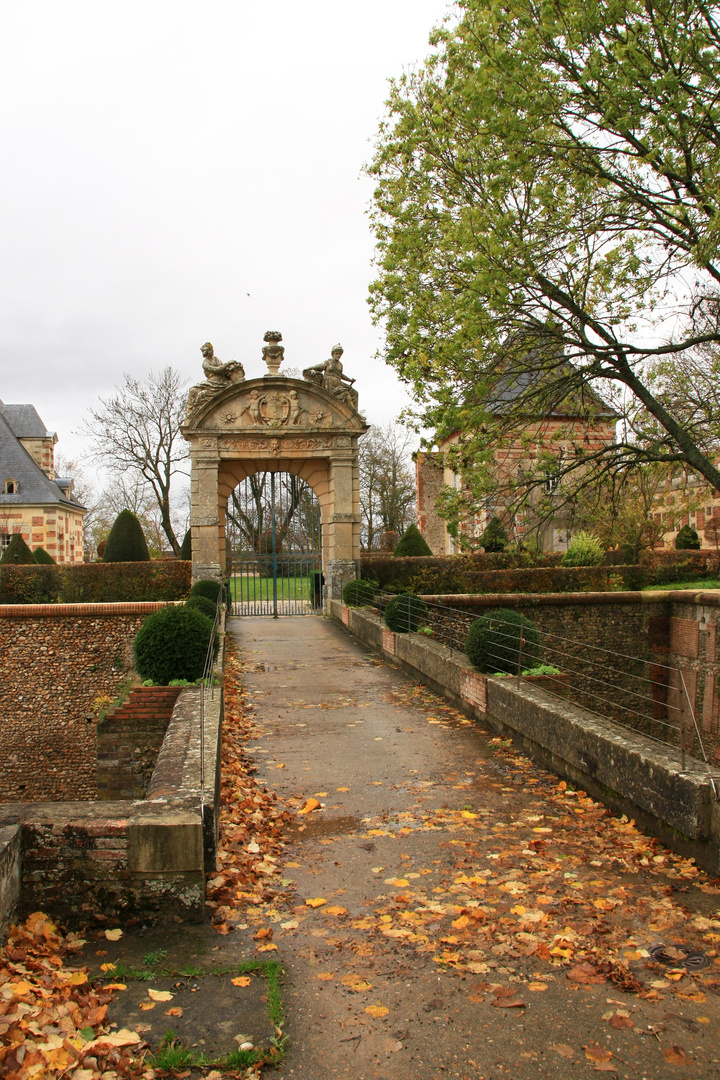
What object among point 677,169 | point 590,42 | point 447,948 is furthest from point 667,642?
point 447,948

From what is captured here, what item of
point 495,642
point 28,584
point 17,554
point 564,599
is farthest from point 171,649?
point 17,554

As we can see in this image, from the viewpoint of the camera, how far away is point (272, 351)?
1833cm

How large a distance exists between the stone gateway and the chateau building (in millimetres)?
18736

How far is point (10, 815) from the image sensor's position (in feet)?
12.5

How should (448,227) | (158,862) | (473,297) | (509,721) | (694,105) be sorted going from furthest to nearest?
(448,227) → (473,297) → (694,105) → (509,721) → (158,862)

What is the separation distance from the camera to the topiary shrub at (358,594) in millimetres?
16375

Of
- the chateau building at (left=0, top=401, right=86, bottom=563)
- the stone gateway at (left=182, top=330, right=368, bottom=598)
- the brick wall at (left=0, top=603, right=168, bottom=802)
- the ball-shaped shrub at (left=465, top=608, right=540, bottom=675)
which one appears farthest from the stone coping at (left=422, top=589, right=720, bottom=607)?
the chateau building at (left=0, top=401, right=86, bottom=563)

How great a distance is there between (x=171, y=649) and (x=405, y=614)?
4.68 m

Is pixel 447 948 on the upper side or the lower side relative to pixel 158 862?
lower

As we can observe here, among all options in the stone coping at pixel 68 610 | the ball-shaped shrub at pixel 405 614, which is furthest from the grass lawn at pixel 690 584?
the stone coping at pixel 68 610

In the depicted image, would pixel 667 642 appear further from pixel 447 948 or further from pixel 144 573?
pixel 447 948

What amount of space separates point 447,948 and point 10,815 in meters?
2.15

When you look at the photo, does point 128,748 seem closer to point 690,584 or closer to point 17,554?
point 690,584

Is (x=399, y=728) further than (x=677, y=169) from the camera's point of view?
No
